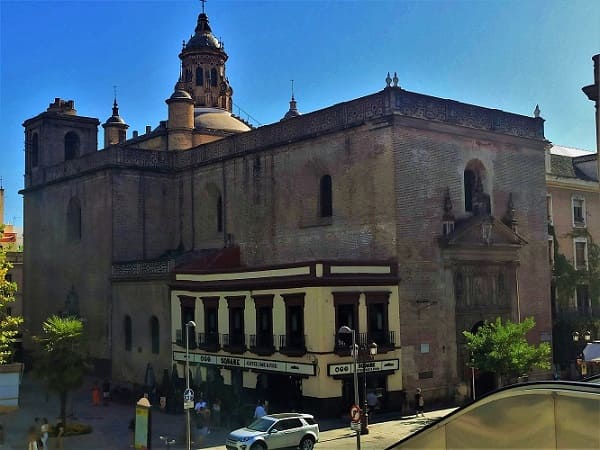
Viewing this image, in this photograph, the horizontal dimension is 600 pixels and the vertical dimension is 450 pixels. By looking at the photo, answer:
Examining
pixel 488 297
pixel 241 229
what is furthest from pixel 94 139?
pixel 488 297

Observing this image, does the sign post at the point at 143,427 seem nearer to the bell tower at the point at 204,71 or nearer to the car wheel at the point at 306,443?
the car wheel at the point at 306,443

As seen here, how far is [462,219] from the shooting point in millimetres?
35000

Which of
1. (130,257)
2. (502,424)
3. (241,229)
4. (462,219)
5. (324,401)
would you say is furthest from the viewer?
(130,257)

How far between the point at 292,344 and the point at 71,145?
29712 mm

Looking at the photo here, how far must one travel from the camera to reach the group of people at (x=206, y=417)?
27359mm

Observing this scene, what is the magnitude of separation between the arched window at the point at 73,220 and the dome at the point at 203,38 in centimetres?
1621

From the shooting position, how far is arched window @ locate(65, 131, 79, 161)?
173ft

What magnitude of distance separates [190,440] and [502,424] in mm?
18603

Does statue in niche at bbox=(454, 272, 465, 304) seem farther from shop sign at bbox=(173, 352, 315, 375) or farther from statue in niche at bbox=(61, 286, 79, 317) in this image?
statue in niche at bbox=(61, 286, 79, 317)

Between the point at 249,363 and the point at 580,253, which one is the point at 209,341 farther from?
the point at 580,253

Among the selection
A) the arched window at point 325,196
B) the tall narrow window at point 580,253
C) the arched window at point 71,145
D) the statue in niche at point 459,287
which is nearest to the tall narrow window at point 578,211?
the tall narrow window at point 580,253

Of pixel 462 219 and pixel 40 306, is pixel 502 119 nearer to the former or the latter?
pixel 462 219

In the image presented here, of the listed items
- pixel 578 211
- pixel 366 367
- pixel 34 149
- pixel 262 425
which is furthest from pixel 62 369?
pixel 578 211

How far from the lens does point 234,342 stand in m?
33.7
